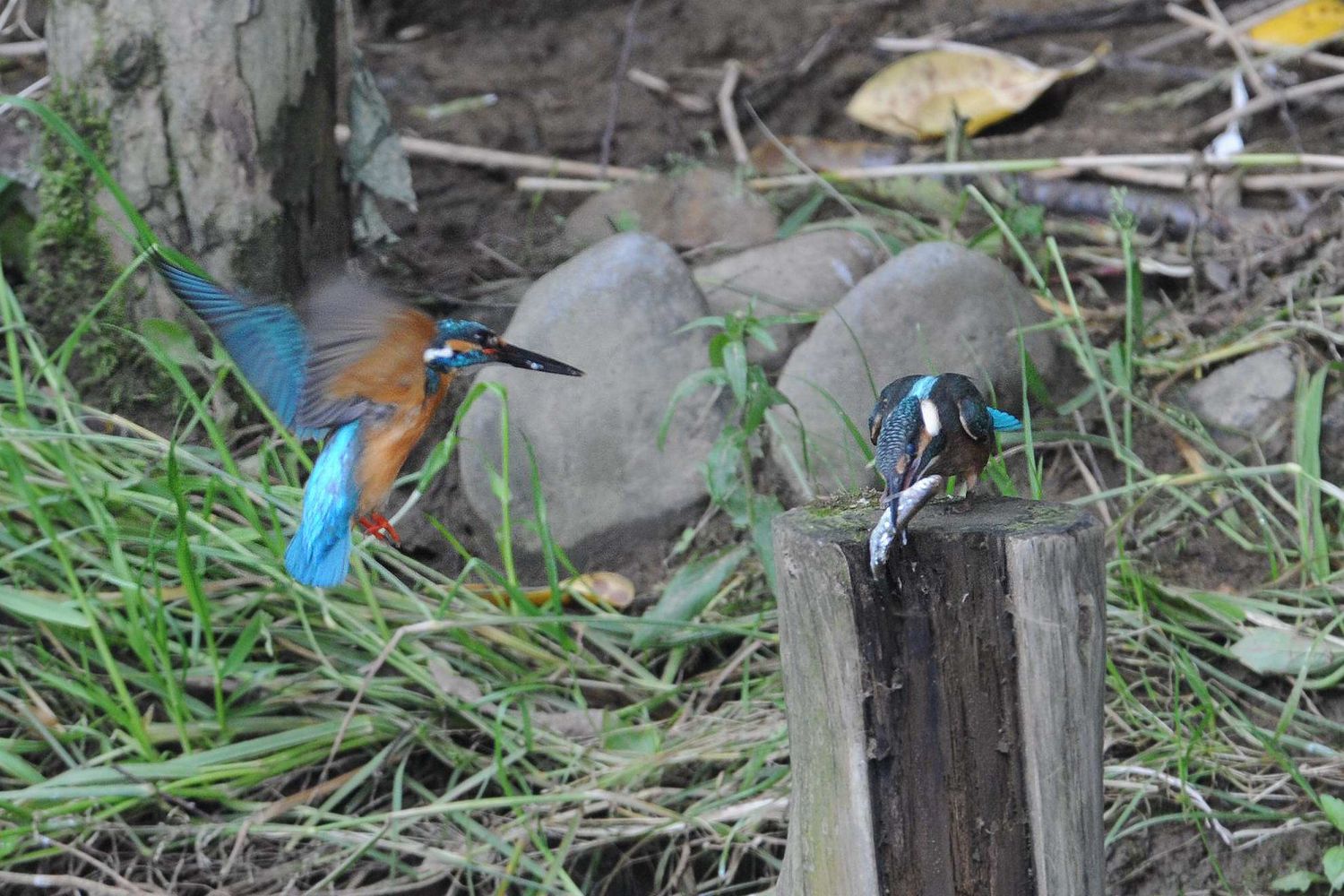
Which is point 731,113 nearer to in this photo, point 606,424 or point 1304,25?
point 606,424

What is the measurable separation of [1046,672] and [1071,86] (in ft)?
11.3

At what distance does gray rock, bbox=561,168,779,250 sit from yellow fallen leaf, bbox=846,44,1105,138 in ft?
2.05

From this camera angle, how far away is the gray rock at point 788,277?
376 cm

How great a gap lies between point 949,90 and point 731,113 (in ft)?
2.37

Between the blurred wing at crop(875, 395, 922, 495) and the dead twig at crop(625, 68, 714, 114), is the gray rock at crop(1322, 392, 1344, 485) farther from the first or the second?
the dead twig at crop(625, 68, 714, 114)

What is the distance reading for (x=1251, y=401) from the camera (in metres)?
3.47

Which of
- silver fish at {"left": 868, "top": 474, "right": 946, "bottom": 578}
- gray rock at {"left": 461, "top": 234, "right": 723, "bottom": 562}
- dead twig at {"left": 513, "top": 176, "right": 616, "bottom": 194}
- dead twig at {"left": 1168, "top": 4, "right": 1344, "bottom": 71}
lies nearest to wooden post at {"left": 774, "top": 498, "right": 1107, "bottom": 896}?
silver fish at {"left": 868, "top": 474, "right": 946, "bottom": 578}

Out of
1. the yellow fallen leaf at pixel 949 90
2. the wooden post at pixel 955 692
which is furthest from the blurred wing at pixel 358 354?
the yellow fallen leaf at pixel 949 90

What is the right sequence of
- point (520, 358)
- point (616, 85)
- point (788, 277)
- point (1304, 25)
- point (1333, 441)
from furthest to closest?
point (616, 85)
point (1304, 25)
point (788, 277)
point (1333, 441)
point (520, 358)

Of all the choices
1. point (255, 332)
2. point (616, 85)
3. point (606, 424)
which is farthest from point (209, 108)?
point (616, 85)

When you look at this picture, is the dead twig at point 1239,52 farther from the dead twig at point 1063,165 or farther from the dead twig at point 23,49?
the dead twig at point 23,49

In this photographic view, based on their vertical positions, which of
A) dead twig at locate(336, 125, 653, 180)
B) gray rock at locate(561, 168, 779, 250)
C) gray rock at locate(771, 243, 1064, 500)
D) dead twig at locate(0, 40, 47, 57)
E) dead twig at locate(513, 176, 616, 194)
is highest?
dead twig at locate(0, 40, 47, 57)

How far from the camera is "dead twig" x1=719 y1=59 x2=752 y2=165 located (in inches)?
184

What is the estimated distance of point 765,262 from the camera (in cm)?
395
